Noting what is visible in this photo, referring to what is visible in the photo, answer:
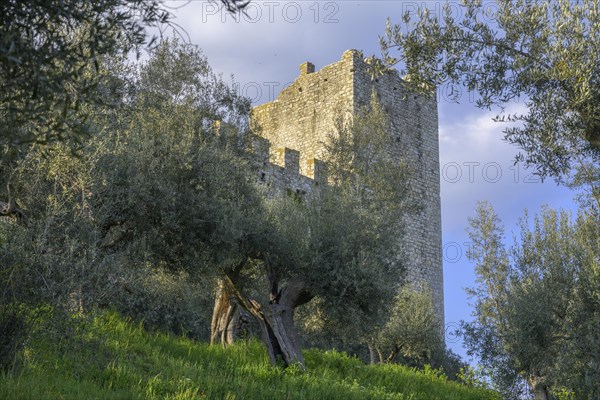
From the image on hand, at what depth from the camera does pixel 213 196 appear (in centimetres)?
1176

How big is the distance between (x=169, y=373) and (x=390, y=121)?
61.9 feet

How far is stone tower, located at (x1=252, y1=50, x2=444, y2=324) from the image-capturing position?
2623 centimetres

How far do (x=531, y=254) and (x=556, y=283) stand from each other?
2395 millimetres

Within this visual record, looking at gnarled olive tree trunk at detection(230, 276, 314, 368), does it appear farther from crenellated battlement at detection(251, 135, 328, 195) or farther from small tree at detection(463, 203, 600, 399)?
crenellated battlement at detection(251, 135, 328, 195)

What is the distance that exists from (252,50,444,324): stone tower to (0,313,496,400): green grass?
12.0 m

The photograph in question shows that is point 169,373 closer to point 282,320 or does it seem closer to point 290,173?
point 282,320

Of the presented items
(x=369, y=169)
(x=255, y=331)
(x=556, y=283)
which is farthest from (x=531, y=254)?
(x=255, y=331)

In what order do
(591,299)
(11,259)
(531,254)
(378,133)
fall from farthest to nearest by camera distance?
1. (378,133)
2. (531,254)
3. (591,299)
4. (11,259)

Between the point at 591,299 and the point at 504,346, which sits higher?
the point at 591,299

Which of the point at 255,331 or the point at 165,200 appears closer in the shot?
the point at 165,200

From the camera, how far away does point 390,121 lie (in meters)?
27.4

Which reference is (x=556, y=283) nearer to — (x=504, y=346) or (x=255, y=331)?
(x=504, y=346)

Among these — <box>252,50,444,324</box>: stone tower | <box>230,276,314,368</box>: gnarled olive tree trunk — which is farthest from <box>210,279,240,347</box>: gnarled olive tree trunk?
<box>252,50,444,324</box>: stone tower

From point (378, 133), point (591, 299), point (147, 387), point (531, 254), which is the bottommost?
point (147, 387)
